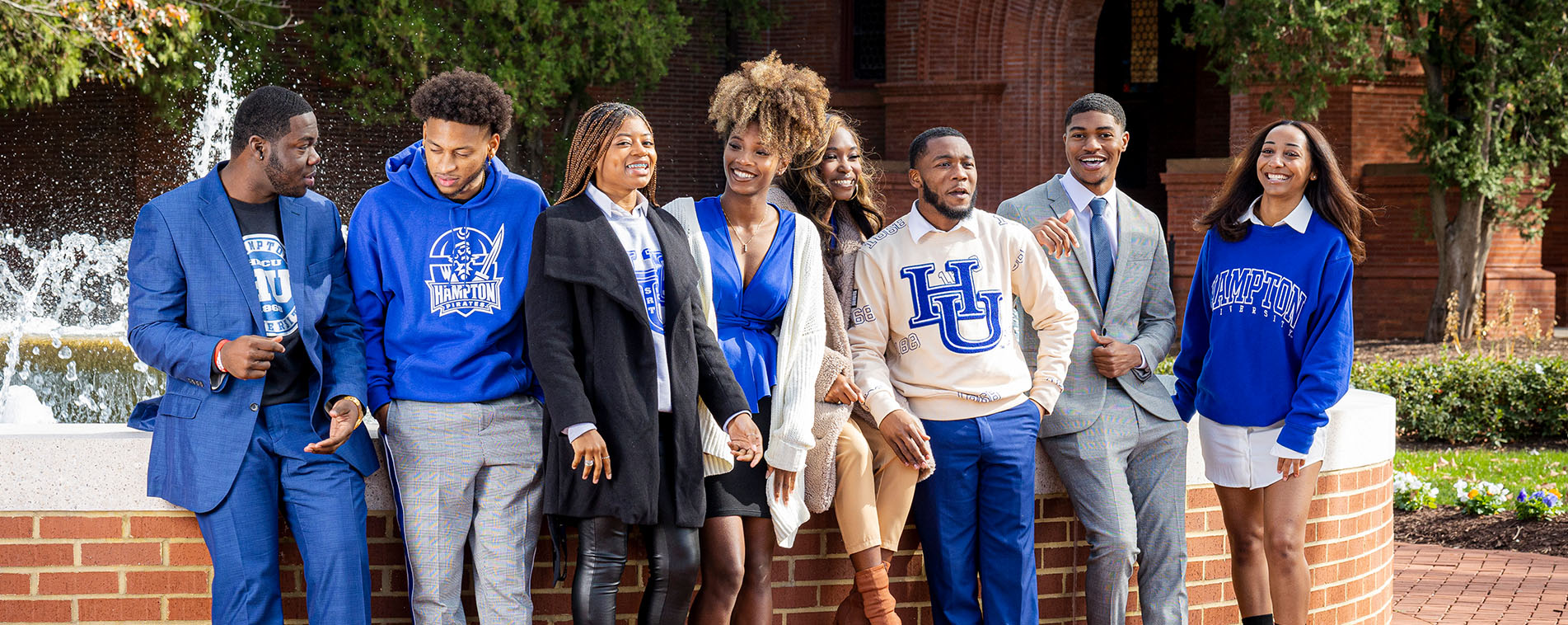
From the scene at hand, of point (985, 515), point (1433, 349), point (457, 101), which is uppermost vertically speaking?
point (457, 101)

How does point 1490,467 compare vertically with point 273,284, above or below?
below

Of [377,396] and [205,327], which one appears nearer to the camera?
[205,327]

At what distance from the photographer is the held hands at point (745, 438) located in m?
3.76

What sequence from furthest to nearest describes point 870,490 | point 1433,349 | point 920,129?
point 920,129 < point 1433,349 < point 870,490

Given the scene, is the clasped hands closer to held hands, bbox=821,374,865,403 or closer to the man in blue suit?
held hands, bbox=821,374,865,403

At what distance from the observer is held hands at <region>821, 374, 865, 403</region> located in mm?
4027

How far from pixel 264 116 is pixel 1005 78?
16978 mm

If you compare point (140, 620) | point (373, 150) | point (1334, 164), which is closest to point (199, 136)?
point (373, 150)

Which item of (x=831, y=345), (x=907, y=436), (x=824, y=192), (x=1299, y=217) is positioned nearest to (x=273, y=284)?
(x=831, y=345)

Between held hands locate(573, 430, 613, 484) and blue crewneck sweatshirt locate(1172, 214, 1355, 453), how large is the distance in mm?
1904

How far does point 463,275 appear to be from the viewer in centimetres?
376

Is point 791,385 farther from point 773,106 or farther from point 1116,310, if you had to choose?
point 1116,310

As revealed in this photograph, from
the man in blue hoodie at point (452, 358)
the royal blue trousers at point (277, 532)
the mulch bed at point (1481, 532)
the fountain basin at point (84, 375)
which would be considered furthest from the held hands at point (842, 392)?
the fountain basin at point (84, 375)

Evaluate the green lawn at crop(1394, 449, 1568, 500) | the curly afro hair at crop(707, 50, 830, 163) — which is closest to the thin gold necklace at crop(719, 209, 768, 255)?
the curly afro hair at crop(707, 50, 830, 163)
